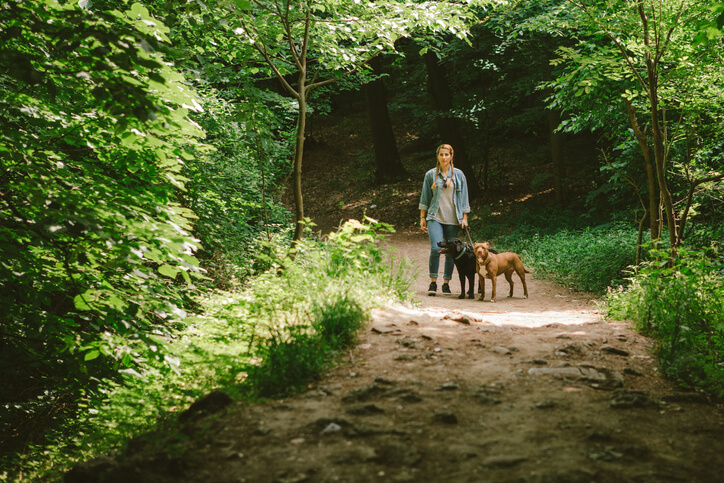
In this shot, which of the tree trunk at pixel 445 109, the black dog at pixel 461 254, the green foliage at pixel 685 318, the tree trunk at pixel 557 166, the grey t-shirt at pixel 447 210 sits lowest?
the green foliage at pixel 685 318

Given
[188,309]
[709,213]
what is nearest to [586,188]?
[709,213]

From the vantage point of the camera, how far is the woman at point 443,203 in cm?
842

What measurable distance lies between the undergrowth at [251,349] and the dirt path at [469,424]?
296mm

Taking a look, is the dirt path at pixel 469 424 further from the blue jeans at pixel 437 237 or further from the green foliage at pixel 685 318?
the blue jeans at pixel 437 237

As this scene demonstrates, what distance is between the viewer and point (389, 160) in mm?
21484

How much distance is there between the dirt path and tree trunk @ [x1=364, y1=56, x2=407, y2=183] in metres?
17.3

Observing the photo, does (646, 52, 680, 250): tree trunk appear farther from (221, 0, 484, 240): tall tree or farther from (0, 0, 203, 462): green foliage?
(0, 0, 203, 462): green foliage

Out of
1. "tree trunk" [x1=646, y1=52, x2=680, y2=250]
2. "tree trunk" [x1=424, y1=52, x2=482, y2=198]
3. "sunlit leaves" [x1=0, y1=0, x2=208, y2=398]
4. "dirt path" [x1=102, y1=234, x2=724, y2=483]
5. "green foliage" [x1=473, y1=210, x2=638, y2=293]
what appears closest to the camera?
"dirt path" [x1=102, y1=234, x2=724, y2=483]

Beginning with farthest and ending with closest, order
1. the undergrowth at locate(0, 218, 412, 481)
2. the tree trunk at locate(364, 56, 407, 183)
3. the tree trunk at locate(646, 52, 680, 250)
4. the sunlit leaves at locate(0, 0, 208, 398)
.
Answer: the tree trunk at locate(364, 56, 407, 183)
the tree trunk at locate(646, 52, 680, 250)
the undergrowth at locate(0, 218, 412, 481)
the sunlit leaves at locate(0, 0, 208, 398)

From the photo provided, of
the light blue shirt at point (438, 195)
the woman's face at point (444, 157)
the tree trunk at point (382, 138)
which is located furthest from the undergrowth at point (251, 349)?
the tree trunk at point (382, 138)

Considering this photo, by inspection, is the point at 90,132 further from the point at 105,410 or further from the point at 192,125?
the point at 105,410

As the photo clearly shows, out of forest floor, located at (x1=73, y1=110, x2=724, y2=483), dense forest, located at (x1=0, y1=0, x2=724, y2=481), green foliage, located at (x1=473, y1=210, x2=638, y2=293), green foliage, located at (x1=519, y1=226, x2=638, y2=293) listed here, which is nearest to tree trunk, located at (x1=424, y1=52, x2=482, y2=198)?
green foliage, located at (x1=473, y1=210, x2=638, y2=293)

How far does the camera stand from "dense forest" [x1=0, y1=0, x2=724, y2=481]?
3.68 meters

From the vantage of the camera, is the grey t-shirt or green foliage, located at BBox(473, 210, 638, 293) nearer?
the grey t-shirt
